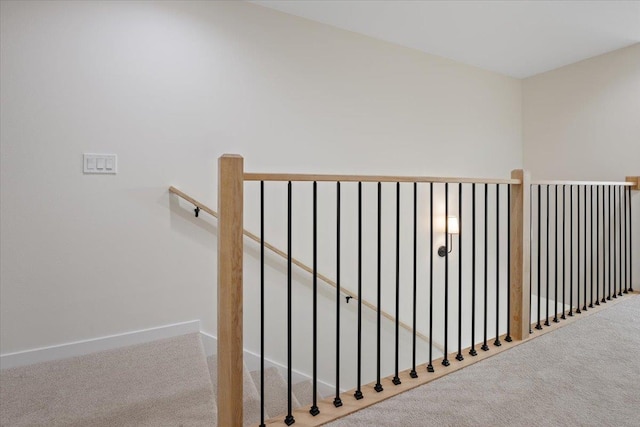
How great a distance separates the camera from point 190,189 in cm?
222

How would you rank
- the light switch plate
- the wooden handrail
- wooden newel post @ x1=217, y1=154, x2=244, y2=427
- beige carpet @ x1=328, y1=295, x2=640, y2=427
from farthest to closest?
the wooden handrail, the light switch plate, beige carpet @ x1=328, y1=295, x2=640, y2=427, wooden newel post @ x1=217, y1=154, x2=244, y2=427

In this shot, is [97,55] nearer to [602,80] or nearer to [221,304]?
[221,304]

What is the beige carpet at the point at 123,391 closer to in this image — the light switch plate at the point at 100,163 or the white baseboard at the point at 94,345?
the white baseboard at the point at 94,345

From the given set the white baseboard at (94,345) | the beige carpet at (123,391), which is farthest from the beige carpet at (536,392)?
the white baseboard at (94,345)

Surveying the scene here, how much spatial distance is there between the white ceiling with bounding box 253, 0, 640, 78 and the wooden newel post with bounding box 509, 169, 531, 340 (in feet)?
4.83

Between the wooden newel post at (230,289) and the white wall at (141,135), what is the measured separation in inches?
46.3

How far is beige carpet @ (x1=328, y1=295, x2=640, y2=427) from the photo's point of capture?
4.16ft

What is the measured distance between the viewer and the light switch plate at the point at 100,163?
193 centimetres

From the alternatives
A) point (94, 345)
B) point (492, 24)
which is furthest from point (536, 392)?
point (492, 24)

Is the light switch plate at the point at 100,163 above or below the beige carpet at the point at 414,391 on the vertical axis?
above

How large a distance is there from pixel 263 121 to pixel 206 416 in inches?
72.2

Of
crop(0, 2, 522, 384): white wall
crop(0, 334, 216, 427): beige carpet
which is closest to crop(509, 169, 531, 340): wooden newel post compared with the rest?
crop(0, 2, 522, 384): white wall

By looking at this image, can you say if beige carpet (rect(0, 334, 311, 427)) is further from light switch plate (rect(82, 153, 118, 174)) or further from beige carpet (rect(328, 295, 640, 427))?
light switch plate (rect(82, 153, 118, 174))

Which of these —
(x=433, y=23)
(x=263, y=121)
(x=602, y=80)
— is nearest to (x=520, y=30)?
(x=433, y=23)
